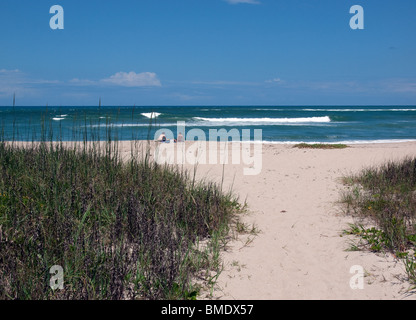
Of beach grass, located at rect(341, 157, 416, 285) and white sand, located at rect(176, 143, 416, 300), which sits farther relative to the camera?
beach grass, located at rect(341, 157, 416, 285)

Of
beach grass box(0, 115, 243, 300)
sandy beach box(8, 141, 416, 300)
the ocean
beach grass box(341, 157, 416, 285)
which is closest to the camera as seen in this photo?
beach grass box(0, 115, 243, 300)

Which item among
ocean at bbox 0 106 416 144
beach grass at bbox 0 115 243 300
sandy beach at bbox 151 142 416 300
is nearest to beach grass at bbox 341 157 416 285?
sandy beach at bbox 151 142 416 300

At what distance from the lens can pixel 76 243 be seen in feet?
10.5

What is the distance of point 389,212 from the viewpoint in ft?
15.1

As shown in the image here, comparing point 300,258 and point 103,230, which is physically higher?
point 103,230

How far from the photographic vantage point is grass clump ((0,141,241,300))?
2.98 metres

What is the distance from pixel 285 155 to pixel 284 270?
1001 cm

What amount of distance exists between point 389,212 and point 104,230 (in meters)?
3.68

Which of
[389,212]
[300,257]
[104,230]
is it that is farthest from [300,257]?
[104,230]

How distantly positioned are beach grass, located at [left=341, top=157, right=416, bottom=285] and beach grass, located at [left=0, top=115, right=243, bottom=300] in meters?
1.85

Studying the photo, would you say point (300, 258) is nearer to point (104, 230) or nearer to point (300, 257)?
point (300, 257)

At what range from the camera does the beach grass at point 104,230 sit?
2975 mm

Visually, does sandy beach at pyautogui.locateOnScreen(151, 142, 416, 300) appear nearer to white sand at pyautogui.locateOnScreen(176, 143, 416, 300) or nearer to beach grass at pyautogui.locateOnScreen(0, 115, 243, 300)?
white sand at pyautogui.locateOnScreen(176, 143, 416, 300)
